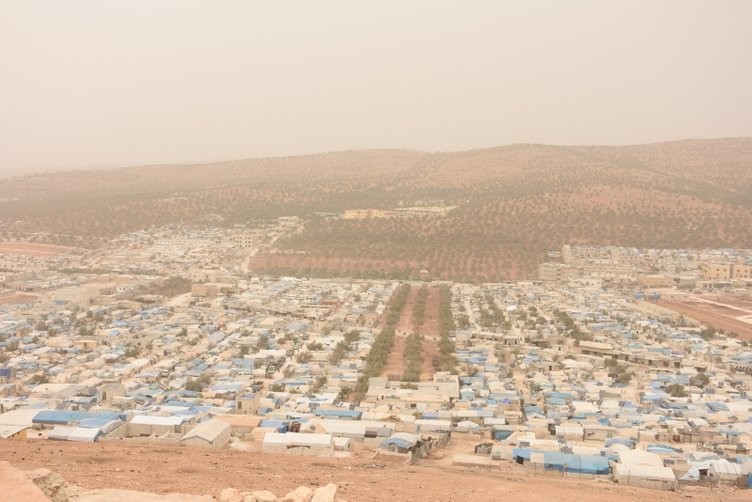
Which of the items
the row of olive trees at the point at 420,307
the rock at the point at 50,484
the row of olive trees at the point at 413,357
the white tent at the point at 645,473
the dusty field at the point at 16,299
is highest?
the rock at the point at 50,484

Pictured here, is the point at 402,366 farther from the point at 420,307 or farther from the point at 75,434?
the point at 75,434

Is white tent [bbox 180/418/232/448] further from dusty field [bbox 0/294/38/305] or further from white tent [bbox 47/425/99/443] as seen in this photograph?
dusty field [bbox 0/294/38/305]

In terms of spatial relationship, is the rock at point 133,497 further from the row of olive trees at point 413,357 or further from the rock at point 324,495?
the row of olive trees at point 413,357

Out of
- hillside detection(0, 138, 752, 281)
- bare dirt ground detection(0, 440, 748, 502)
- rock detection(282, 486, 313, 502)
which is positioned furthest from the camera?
hillside detection(0, 138, 752, 281)

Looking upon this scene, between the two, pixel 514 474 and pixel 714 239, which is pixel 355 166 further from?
pixel 514 474

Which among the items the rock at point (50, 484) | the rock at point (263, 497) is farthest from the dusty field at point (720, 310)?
the rock at point (50, 484)

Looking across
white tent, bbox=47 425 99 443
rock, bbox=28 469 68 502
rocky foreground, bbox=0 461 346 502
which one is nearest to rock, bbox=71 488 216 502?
rocky foreground, bbox=0 461 346 502

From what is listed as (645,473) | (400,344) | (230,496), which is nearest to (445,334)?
(400,344)
